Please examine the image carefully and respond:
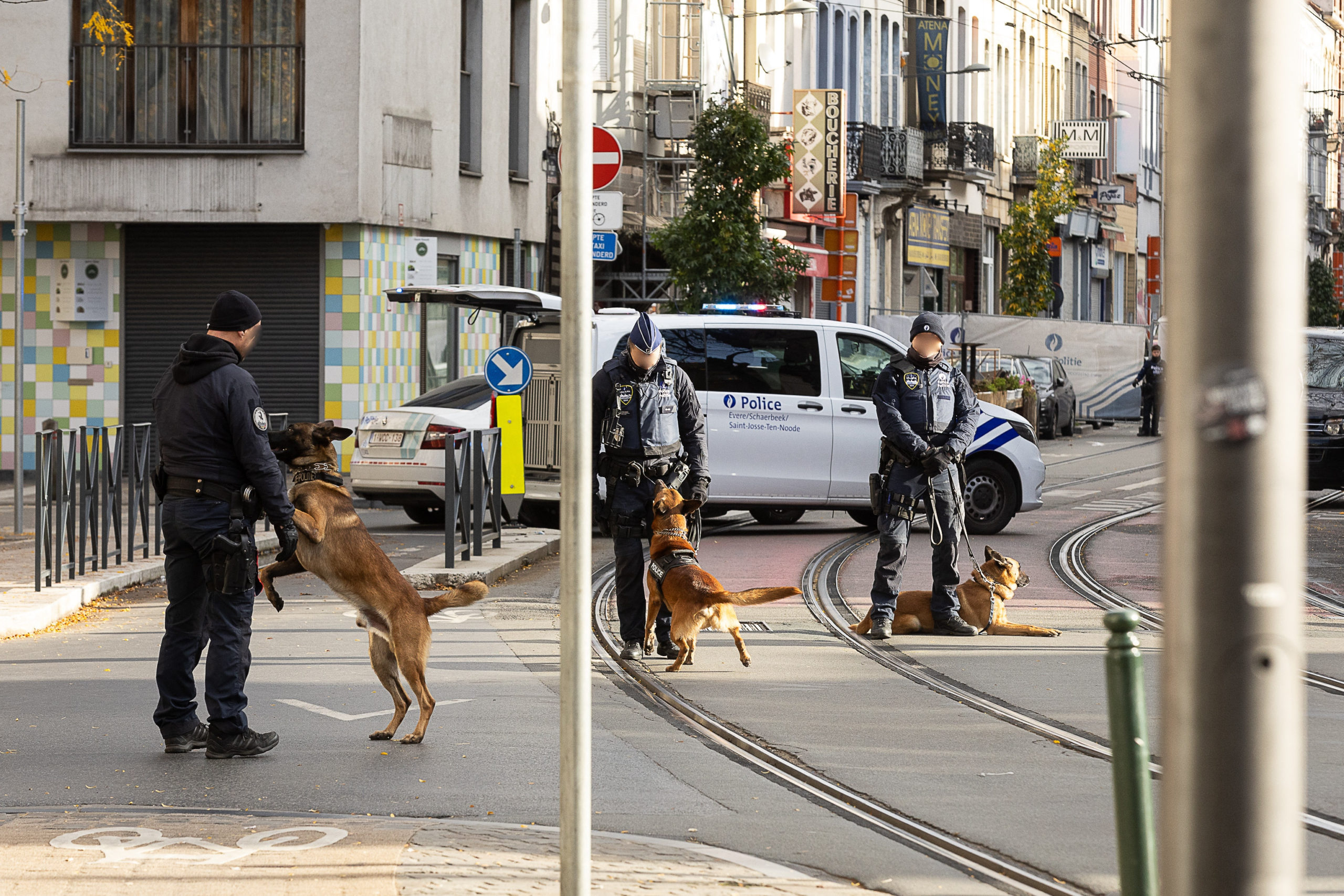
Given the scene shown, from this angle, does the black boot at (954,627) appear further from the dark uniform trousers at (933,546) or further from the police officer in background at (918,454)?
the dark uniform trousers at (933,546)

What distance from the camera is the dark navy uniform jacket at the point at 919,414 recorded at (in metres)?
10.7

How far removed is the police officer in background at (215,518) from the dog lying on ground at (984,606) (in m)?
4.46

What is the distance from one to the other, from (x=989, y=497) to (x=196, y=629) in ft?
34.6

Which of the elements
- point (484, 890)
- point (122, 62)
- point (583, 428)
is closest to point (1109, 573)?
point (484, 890)

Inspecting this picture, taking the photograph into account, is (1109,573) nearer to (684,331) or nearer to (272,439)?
(684,331)

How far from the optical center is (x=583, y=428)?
4.07 metres

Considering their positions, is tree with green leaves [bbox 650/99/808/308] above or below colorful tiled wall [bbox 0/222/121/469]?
above

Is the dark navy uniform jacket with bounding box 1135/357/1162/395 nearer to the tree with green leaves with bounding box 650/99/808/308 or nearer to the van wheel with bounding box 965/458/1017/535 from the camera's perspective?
the tree with green leaves with bounding box 650/99/808/308

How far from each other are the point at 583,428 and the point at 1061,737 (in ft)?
14.5

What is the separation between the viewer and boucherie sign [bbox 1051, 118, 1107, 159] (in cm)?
5319

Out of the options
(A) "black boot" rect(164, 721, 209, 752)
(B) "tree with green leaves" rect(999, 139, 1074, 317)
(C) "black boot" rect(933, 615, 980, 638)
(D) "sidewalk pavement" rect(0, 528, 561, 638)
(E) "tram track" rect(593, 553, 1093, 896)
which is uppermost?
(B) "tree with green leaves" rect(999, 139, 1074, 317)

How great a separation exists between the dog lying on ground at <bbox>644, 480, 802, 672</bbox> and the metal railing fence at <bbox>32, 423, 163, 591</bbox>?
3.57m

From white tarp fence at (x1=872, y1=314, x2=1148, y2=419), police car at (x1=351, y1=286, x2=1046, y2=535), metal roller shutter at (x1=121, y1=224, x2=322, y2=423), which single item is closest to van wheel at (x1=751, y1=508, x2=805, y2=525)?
police car at (x1=351, y1=286, x2=1046, y2=535)

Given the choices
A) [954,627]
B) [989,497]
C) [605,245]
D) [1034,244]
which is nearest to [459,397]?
[605,245]
